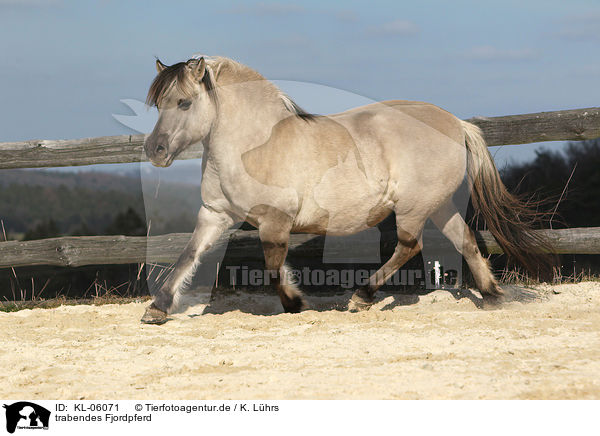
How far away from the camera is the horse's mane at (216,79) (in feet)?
13.8

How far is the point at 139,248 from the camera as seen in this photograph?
19.4 feet

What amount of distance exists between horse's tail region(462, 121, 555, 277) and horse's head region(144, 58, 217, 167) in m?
2.23

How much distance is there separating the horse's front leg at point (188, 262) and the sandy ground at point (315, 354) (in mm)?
122

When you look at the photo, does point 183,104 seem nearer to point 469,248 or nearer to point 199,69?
point 199,69

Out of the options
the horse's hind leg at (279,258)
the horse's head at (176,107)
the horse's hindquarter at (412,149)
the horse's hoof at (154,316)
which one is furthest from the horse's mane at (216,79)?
the horse's hoof at (154,316)

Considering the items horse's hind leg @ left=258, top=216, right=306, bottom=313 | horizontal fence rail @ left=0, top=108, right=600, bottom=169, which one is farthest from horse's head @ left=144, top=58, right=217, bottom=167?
horizontal fence rail @ left=0, top=108, right=600, bottom=169

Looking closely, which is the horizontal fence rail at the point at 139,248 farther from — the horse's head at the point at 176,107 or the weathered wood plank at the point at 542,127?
the horse's head at the point at 176,107

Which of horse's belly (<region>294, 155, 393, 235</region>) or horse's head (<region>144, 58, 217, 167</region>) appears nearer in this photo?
horse's head (<region>144, 58, 217, 167</region>)

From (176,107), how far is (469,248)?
2604 mm

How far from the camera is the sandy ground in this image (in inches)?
104

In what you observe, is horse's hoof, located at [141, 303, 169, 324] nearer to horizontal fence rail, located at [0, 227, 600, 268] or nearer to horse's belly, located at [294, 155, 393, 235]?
horse's belly, located at [294, 155, 393, 235]

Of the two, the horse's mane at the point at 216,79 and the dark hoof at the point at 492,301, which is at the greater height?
the horse's mane at the point at 216,79

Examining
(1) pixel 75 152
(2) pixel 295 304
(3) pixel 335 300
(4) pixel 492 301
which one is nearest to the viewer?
(2) pixel 295 304

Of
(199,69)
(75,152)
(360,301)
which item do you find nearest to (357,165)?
(360,301)
